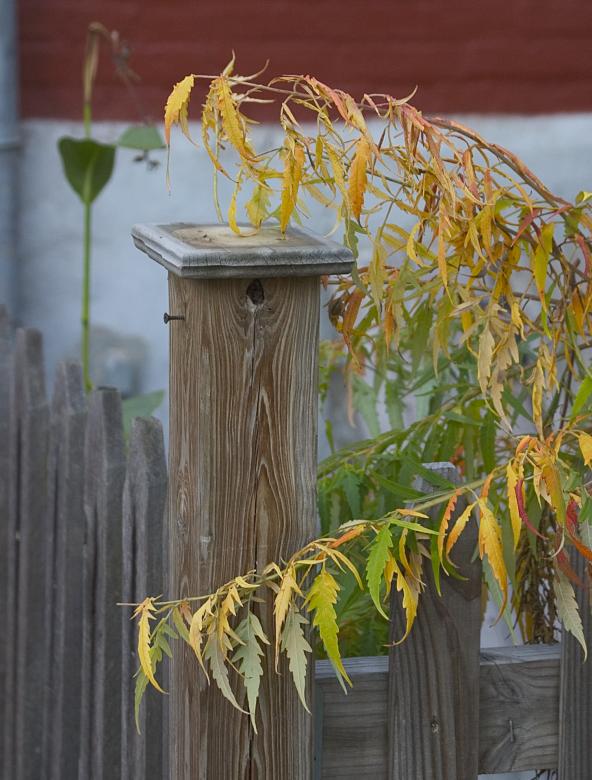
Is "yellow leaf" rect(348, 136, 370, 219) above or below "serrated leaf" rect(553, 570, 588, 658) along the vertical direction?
above

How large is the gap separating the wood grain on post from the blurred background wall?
255 cm

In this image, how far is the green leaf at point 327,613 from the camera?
4.47ft

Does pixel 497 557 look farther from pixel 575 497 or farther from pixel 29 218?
pixel 29 218

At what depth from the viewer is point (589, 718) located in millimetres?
1715

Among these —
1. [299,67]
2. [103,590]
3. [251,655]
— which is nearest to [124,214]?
[299,67]

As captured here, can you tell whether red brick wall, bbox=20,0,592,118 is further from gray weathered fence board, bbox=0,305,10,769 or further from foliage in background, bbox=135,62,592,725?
foliage in background, bbox=135,62,592,725

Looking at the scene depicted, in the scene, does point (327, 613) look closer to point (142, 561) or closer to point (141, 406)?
point (142, 561)

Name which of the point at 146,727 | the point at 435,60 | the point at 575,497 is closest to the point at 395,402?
the point at 146,727

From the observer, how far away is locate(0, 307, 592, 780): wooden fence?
1.64 m

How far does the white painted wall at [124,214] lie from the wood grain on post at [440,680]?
2804 mm

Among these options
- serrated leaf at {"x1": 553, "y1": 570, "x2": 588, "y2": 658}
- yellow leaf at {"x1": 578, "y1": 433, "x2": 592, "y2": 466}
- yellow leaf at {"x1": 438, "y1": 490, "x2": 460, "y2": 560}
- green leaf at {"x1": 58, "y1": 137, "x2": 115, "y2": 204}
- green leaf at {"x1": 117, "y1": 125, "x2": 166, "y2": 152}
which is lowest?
serrated leaf at {"x1": 553, "y1": 570, "x2": 588, "y2": 658}

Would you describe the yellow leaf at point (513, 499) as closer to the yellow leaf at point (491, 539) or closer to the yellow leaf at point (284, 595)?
the yellow leaf at point (491, 539)

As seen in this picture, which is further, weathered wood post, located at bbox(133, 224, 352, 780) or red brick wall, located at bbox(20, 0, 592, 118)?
red brick wall, located at bbox(20, 0, 592, 118)

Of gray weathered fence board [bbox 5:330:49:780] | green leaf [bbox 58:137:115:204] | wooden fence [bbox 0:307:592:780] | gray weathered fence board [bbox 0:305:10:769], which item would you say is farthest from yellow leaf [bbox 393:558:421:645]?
green leaf [bbox 58:137:115:204]
